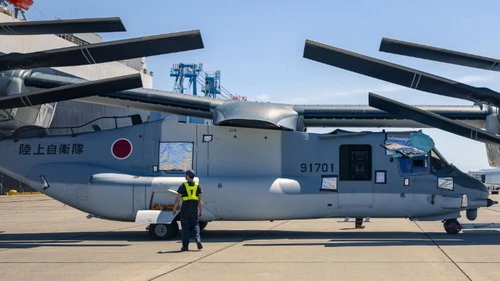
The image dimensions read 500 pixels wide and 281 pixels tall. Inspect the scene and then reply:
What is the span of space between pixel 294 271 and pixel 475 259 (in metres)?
3.42

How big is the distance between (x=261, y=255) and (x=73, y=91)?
209 inches

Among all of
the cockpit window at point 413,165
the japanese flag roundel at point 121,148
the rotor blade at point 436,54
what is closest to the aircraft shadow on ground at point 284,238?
the cockpit window at point 413,165

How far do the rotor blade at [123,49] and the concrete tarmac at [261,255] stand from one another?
3.96m

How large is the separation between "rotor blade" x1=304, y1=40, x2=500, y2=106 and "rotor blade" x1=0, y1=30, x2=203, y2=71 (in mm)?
2572

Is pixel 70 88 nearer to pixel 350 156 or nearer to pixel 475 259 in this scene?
pixel 350 156

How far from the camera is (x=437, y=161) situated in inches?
601

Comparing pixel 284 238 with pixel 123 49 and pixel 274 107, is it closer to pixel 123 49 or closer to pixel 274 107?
pixel 274 107

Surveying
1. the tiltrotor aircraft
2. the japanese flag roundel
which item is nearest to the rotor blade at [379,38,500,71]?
the tiltrotor aircraft

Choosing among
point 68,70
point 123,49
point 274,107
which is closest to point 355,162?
point 274,107

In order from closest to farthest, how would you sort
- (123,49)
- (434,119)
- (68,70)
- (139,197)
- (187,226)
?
(187,226) < (123,49) < (434,119) < (139,197) < (68,70)

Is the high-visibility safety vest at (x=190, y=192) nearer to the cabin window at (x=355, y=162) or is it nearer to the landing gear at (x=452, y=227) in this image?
the cabin window at (x=355, y=162)

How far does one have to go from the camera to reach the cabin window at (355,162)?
597 inches

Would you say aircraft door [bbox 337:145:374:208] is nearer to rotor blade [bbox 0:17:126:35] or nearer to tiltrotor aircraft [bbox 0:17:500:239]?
tiltrotor aircraft [bbox 0:17:500:239]

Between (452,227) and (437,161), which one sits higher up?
(437,161)
